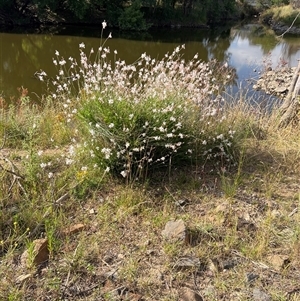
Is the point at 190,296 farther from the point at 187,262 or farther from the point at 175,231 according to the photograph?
the point at 175,231

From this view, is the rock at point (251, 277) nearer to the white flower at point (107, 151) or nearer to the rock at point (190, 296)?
the rock at point (190, 296)

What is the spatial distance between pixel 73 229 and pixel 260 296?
123cm

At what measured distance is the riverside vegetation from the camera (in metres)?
2.05

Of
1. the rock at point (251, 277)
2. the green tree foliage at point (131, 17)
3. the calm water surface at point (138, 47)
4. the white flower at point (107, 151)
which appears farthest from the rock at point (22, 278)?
the green tree foliage at point (131, 17)

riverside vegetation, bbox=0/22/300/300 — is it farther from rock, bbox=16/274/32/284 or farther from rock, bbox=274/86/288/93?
rock, bbox=274/86/288/93

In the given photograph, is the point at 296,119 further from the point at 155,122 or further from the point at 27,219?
the point at 27,219

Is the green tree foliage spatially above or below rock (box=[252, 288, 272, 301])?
below

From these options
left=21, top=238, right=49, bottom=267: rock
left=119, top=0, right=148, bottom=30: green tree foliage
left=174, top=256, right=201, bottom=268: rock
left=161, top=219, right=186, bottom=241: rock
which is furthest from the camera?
left=119, top=0, right=148, bottom=30: green tree foliage

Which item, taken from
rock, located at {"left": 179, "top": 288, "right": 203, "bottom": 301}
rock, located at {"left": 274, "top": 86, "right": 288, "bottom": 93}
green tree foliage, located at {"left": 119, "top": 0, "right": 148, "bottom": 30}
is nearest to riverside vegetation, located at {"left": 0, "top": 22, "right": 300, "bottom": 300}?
rock, located at {"left": 179, "top": 288, "right": 203, "bottom": 301}

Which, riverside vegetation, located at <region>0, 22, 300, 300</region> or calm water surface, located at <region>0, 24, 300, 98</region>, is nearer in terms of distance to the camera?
riverside vegetation, located at <region>0, 22, 300, 300</region>

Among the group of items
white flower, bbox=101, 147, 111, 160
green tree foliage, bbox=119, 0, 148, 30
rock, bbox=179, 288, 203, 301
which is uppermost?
white flower, bbox=101, 147, 111, 160

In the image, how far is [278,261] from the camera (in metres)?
2.22

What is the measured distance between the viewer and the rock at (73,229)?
Result: 235 cm

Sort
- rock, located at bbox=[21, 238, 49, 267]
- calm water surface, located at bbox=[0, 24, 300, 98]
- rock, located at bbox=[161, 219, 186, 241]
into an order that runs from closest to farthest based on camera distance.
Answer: rock, located at bbox=[21, 238, 49, 267]
rock, located at bbox=[161, 219, 186, 241]
calm water surface, located at bbox=[0, 24, 300, 98]
